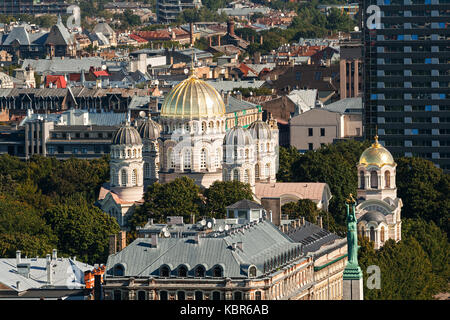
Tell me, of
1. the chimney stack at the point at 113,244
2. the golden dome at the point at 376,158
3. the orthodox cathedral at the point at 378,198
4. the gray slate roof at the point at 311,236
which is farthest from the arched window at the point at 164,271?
the golden dome at the point at 376,158

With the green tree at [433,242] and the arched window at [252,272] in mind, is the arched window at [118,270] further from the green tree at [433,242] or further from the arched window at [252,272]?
the green tree at [433,242]

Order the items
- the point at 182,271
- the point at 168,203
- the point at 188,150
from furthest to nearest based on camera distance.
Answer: the point at 188,150, the point at 168,203, the point at 182,271

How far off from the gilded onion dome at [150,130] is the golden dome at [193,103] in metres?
2.57

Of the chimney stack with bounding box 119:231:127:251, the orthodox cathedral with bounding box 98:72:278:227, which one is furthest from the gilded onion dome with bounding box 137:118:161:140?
the chimney stack with bounding box 119:231:127:251

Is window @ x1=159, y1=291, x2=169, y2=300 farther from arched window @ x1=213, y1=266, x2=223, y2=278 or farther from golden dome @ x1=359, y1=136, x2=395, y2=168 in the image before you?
golden dome @ x1=359, y1=136, x2=395, y2=168

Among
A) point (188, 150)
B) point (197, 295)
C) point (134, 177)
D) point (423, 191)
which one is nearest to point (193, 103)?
point (188, 150)

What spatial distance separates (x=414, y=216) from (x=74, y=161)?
3646 cm

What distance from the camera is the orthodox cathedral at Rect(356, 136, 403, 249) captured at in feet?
509

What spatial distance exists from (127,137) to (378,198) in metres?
27.2

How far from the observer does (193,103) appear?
178875 mm

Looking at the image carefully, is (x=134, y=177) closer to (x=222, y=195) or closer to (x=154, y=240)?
(x=222, y=195)
